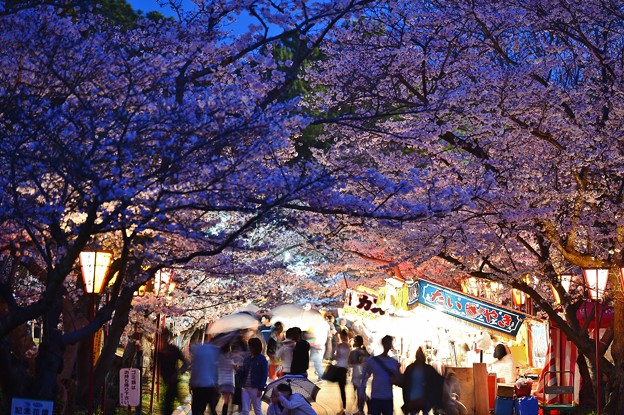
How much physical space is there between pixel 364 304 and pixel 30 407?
16959 millimetres

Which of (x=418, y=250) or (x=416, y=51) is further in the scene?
(x=418, y=250)

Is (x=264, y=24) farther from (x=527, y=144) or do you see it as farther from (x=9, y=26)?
(x=527, y=144)

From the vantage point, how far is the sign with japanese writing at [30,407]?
9672mm

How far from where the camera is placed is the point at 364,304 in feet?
85.6

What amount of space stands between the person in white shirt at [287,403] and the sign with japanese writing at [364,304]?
13.8 metres

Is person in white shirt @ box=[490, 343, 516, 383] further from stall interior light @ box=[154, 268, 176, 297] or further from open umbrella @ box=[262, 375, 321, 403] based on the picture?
open umbrella @ box=[262, 375, 321, 403]

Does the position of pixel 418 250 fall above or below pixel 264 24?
below

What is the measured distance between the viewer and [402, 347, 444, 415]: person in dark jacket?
574 inches

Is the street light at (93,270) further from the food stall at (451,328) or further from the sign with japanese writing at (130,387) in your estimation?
the food stall at (451,328)

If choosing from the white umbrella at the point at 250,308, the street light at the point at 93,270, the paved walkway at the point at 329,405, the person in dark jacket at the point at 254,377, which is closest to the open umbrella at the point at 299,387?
the person in dark jacket at the point at 254,377

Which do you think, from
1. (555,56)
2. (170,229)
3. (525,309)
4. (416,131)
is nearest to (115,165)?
(170,229)

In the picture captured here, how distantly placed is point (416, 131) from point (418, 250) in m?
3.08

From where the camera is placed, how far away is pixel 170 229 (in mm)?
10367

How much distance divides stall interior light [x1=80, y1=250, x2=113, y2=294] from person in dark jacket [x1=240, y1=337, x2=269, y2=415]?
120 inches
